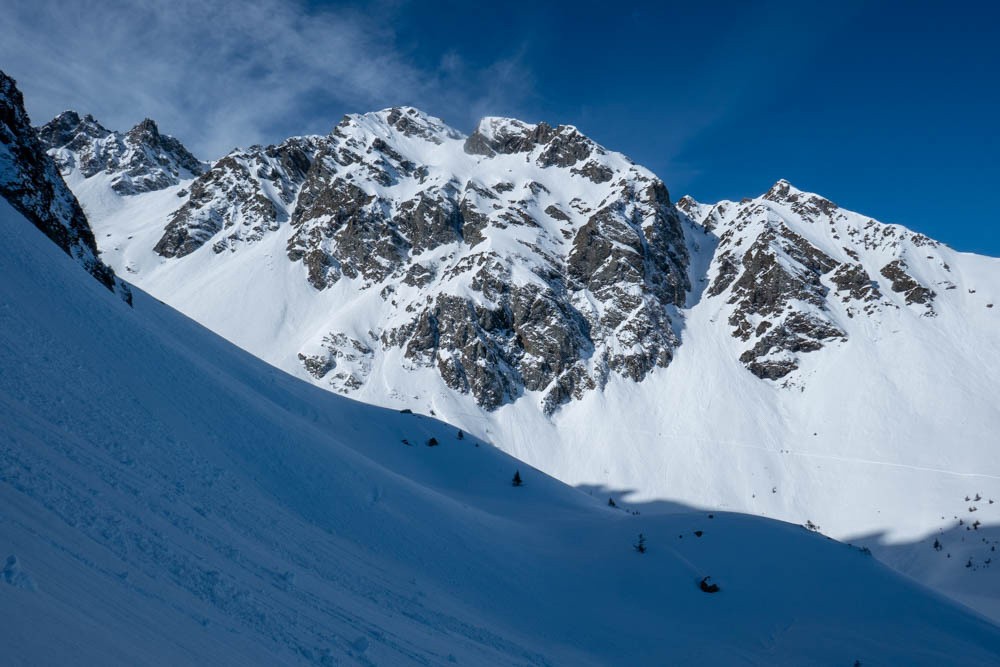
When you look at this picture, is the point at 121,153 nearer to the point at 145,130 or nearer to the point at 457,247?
the point at 145,130

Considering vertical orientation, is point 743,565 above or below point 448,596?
above

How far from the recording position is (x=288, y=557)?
745 cm

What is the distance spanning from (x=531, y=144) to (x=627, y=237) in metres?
44.0

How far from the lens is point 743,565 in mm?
13336

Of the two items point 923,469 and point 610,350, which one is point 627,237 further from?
point 923,469

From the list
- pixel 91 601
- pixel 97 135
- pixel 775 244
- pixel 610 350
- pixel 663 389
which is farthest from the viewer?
pixel 97 135

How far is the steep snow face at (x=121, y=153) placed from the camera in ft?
413

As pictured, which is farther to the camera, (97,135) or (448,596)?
(97,135)

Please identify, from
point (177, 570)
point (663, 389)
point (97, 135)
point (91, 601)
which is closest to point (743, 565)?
point (177, 570)

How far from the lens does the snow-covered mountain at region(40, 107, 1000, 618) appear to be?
4662cm

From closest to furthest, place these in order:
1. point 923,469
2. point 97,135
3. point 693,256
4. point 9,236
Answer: point 9,236 < point 923,469 < point 693,256 < point 97,135

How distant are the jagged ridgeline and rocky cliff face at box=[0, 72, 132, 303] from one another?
45078mm

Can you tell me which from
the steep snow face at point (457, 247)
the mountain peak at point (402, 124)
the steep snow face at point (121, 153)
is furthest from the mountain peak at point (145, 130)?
the mountain peak at point (402, 124)

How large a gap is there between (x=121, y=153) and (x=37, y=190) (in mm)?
150690
